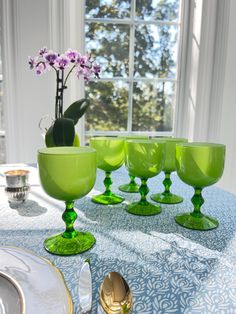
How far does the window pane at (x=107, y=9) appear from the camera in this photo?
1.77 metres

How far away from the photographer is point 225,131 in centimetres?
170

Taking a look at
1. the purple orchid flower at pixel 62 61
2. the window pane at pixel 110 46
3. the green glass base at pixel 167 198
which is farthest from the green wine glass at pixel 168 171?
the window pane at pixel 110 46

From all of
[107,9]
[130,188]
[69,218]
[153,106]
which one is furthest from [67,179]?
[107,9]

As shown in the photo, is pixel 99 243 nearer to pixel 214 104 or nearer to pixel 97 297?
pixel 97 297

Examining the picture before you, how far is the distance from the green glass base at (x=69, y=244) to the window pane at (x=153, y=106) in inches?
59.1

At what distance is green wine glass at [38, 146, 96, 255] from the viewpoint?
41 cm

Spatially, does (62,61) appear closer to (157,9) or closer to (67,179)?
(67,179)

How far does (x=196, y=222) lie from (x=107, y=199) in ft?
0.80

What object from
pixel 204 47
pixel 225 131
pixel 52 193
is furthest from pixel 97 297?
pixel 204 47

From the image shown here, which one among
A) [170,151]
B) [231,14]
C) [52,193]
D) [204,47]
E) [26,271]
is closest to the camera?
[26,271]

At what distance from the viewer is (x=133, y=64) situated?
1844mm

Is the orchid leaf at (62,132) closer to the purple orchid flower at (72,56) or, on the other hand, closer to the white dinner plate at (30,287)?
the purple orchid flower at (72,56)

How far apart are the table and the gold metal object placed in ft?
0.04

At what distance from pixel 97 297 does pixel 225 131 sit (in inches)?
63.1
